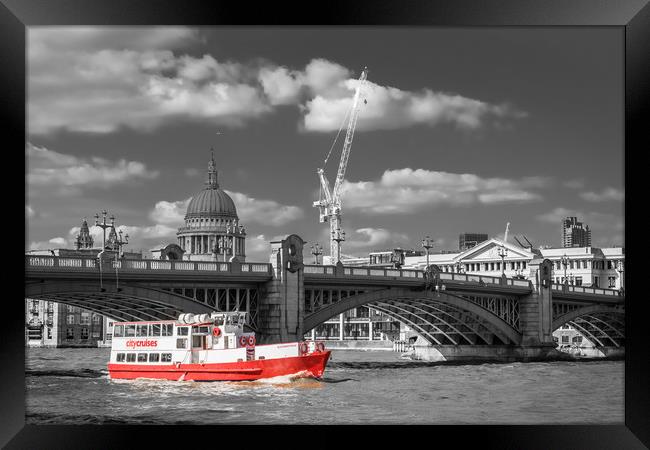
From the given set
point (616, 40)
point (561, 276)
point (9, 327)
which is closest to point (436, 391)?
point (616, 40)

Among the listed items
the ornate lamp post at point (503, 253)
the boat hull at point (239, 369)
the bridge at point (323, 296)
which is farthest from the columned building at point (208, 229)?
the boat hull at point (239, 369)

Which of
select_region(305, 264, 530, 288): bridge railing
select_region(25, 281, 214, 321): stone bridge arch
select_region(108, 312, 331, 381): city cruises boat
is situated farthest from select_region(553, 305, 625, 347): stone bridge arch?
select_region(108, 312, 331, 381): city cruises boat

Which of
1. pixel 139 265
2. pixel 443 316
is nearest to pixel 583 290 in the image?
pixel 443 316

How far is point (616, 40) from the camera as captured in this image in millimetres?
26156

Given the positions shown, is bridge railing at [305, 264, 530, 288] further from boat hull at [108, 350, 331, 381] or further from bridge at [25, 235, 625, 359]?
boat hull at [108, 350, 331, 381]

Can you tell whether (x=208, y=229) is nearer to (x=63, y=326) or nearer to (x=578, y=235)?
(x=578, y=235)

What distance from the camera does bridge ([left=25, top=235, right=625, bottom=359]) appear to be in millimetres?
39219

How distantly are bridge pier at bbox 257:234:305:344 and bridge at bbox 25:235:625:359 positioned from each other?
4cm

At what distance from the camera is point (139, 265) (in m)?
40.3

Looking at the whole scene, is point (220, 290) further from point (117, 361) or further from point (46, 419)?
point (46, 419)

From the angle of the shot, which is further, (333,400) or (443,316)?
(443,316)
